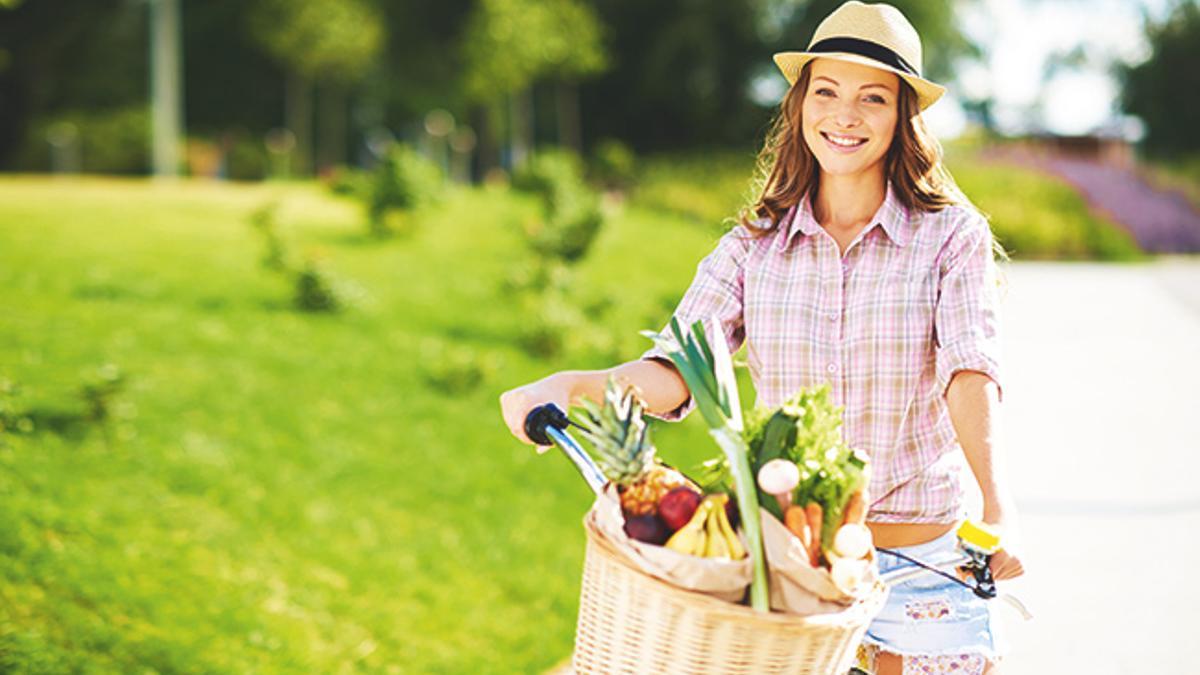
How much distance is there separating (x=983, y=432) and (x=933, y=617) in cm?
44

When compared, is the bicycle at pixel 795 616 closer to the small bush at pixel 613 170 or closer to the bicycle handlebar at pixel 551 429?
the bicycle handlebar at pixel 551 429

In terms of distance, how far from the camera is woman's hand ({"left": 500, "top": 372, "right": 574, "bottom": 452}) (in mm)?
2391

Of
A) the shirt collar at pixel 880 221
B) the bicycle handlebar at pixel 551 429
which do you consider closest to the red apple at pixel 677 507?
the bicycle handlebar at pixel 551 429

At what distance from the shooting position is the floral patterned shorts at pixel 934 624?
2.54 meters

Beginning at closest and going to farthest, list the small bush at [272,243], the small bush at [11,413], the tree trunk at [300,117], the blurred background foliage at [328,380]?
the blurred background foliage at [328,380], the small bush at [11,413], the small bush at [272,243], the tree trunk at [300,117]

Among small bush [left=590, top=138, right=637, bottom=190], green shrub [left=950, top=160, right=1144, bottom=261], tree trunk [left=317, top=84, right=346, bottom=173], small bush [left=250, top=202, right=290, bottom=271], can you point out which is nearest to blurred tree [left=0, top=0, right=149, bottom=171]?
tree trunk [left=317, top=84, right=346, bottom=173]

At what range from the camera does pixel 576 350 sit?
9.43m

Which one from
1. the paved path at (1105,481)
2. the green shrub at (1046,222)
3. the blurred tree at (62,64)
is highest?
the blurred tree at (62,64)

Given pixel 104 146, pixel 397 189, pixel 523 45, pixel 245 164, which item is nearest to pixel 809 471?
pixel 397 189

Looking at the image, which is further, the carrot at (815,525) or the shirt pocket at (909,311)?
the shirt pocket at (909,311)

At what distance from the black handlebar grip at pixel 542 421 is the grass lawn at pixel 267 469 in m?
0.88

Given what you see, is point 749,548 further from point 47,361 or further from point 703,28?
point 703,28

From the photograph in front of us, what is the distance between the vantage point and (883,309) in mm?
2539

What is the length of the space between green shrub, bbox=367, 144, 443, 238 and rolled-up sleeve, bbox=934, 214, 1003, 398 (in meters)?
9.09
